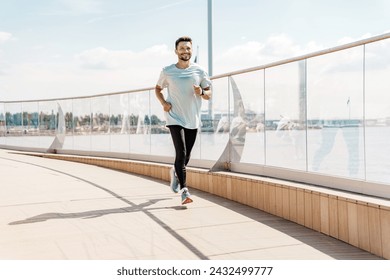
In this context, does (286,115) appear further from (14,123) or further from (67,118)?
(14,123)

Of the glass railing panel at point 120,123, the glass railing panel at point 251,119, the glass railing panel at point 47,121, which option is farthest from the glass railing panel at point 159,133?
the glass railing panel at point 47,121

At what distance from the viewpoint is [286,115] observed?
433 centimetres

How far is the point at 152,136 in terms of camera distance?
7586 mm

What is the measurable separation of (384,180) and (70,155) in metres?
8.07

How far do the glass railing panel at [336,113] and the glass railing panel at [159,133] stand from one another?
3.28m

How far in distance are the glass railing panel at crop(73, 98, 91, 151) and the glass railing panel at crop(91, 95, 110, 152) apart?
0.19 meters

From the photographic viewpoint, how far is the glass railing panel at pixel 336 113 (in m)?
3.48

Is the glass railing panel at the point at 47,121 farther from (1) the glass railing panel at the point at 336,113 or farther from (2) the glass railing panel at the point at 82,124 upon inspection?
(1) the glass railing panel at the point at 336,113

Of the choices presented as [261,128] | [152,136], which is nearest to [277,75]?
[261,128]

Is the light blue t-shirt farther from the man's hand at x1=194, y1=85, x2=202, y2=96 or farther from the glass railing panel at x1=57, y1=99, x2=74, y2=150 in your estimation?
the glass railing panel at x1=57, y1=99, x2=74, y2=150

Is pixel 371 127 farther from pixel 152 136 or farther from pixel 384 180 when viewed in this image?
pixel 152 136

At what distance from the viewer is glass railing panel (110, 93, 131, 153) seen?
854 cm

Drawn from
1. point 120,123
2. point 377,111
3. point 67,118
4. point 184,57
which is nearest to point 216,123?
point 184,57

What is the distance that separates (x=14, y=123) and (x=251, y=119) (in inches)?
405
